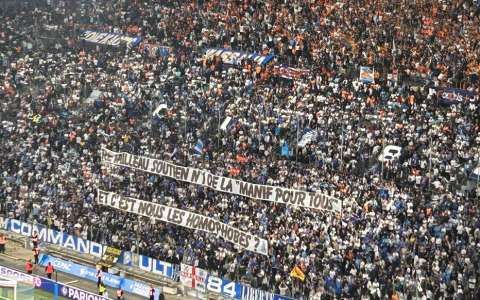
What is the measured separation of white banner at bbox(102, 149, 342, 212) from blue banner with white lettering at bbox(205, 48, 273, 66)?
11.2 metres

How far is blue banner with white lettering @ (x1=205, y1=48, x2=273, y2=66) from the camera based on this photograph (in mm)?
58678

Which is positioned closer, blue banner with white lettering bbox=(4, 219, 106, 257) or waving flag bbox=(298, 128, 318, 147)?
blue banner with white lettering bbox=(4, 219, 106, 257)

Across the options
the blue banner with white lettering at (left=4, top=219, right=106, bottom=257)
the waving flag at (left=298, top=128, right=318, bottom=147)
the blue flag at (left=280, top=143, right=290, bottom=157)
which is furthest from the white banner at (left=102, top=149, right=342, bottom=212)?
the waving flag at (left=298, top=128, right=318, bottom=147)

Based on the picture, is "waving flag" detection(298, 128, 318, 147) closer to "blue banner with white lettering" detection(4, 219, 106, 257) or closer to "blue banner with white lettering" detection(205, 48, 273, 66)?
"blue banner with white lettering" detection(205, 48, 273, 66)

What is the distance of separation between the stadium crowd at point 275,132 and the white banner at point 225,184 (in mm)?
1220

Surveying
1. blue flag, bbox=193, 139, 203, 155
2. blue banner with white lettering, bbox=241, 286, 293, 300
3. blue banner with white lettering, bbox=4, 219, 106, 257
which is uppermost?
blue flag, bbox=193, 139, 203, 155

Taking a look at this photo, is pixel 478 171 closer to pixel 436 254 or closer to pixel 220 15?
pixel 436 254

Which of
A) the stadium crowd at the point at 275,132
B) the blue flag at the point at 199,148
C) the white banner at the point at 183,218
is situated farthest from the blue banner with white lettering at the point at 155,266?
the blue flag at the point at 199,148

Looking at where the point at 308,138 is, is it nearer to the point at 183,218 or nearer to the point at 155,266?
the point at 183,218

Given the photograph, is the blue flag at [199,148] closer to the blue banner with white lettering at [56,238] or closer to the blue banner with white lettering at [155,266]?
the blue banner with white lettering at [155,266]

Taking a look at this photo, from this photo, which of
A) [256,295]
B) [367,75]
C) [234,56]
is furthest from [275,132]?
[256,295]

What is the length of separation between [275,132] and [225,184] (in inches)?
223

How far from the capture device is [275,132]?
52.8m

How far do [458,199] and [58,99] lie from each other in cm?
2484
